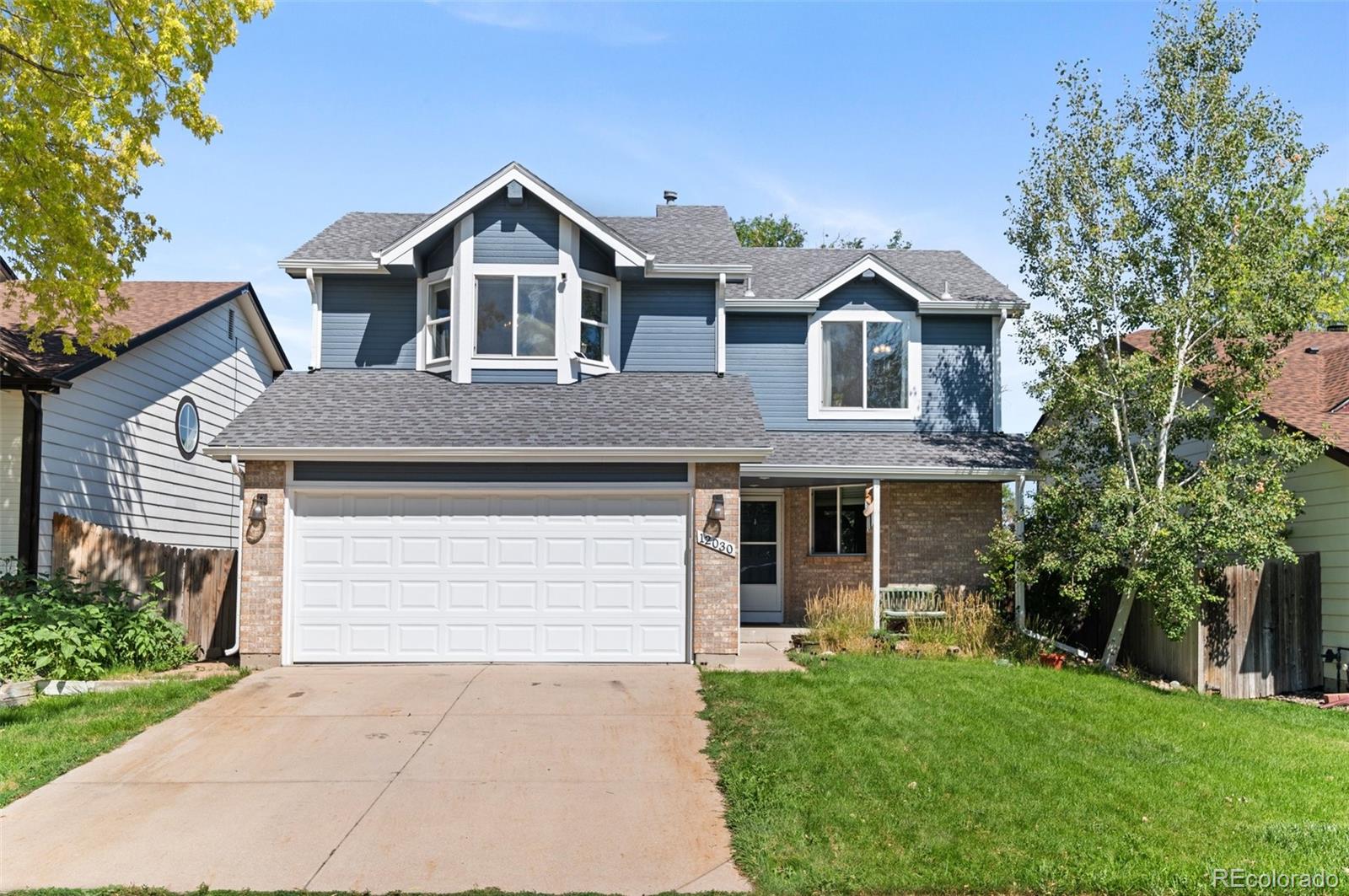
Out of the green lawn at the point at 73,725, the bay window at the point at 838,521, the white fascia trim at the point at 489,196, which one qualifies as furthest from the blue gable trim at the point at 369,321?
the bay window at the point at 838,521

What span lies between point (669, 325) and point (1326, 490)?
9644mm

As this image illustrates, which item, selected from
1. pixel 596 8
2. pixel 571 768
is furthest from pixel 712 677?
pixel 596 8

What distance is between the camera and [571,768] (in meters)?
8.75

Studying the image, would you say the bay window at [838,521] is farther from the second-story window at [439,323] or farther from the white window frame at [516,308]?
the second-story window at [439,323]

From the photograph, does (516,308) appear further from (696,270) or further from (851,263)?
(851,263)

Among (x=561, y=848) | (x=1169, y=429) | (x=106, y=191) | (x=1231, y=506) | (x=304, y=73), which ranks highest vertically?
(x=304, y=73)

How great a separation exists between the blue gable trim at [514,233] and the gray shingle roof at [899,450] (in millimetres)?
4809

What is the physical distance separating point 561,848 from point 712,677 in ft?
18.3

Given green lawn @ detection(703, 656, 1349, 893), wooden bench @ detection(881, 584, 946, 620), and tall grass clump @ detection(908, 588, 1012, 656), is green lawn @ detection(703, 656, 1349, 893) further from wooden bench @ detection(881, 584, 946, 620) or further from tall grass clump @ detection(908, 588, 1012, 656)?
wooden bench @ detection(881, 584, 946, 620)

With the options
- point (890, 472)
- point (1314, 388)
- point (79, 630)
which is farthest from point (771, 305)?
point (79, 630)

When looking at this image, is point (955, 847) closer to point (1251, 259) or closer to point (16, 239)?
point (1251, 259)

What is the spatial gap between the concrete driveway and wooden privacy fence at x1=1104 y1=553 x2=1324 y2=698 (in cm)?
671

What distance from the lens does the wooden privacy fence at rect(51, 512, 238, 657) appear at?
536 inches

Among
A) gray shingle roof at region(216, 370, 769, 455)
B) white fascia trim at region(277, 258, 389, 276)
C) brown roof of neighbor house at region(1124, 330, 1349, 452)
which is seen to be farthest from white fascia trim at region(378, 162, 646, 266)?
brown roof of neighbor house at region(1124, 330, 1349, 452)
